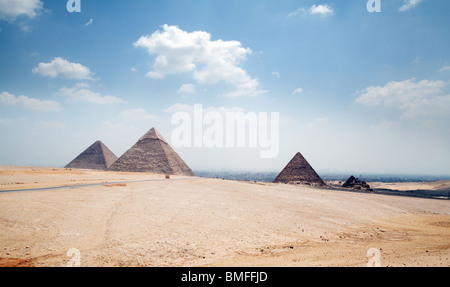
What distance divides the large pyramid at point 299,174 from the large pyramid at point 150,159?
30.3 m

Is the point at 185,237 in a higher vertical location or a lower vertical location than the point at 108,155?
lower

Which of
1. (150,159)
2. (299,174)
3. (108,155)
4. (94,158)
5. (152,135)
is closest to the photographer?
(299,174)

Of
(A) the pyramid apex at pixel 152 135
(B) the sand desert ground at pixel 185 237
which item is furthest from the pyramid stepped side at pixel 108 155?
(B) the sand desert ground at pixel 185 237

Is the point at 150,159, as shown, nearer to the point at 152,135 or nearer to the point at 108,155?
the point at 152,135

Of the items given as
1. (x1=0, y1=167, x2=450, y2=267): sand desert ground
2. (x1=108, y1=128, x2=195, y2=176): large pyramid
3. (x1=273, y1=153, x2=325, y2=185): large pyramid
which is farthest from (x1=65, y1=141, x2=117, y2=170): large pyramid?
(x1=0, y1=167, x2=450, y2=267): sand desert ground

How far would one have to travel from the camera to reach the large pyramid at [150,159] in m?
65.1

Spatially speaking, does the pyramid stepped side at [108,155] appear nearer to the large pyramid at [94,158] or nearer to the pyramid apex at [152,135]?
the large pyramid at [94,158]

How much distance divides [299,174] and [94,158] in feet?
241

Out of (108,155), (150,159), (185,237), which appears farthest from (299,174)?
(108,155)

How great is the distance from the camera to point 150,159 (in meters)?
68.1

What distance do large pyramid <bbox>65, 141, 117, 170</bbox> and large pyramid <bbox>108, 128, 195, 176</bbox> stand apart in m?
18.6
